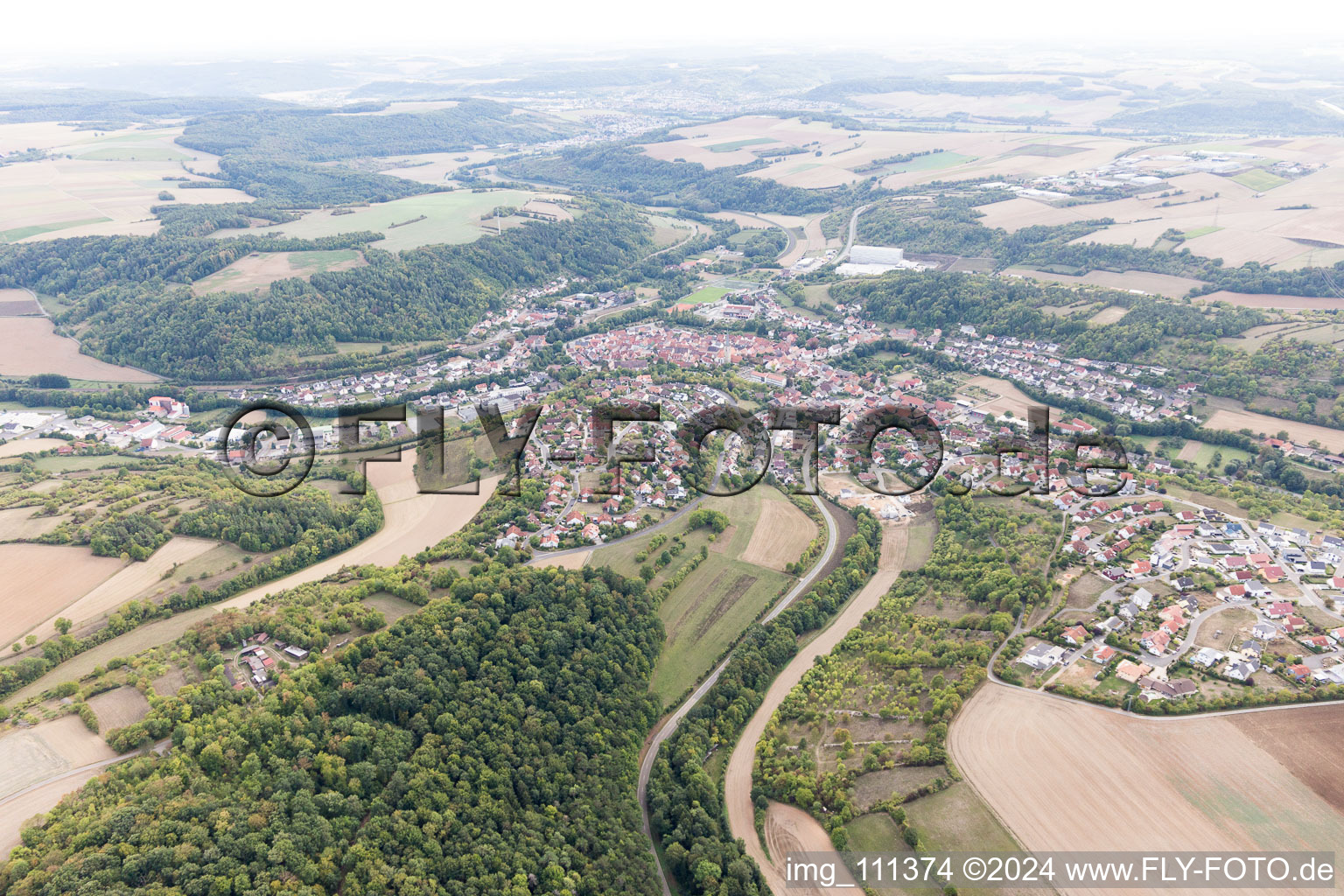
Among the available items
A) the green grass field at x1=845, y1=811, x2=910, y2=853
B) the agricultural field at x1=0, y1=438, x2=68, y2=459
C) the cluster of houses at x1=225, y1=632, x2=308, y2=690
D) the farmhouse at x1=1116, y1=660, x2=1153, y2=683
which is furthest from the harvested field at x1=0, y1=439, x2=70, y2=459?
the farmhouse at x1=1116, y1=660, x2=1153, y2=683

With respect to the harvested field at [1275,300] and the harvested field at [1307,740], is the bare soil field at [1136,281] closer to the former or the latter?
the harvested field at [1275,300]

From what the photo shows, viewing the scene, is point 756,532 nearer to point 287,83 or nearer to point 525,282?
point 525,282

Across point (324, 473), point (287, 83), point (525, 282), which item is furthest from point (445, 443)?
point (287, 83)

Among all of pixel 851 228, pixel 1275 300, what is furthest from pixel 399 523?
pixel 851 228

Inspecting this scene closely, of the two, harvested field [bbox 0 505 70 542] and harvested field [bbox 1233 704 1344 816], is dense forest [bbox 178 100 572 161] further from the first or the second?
harvested field [bbox 1233 704 1344 816]

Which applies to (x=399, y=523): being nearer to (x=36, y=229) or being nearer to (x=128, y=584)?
(x=128, y=584)

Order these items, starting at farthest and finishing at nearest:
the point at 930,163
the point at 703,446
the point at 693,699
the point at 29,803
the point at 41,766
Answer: the point at 930,163, the point at 703,446, the point at 693,699, the point at 41,766, the point at 29,803
